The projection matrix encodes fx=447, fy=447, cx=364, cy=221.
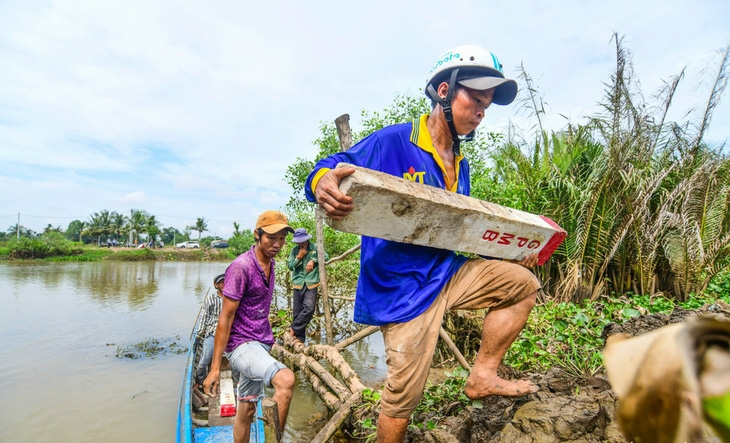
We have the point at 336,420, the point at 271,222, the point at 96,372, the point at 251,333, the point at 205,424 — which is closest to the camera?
the point at 251,333

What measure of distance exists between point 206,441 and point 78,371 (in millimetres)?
6918

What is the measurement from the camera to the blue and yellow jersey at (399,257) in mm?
2473

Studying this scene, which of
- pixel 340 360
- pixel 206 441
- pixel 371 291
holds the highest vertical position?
pixel 371 291

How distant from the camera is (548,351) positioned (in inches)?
166

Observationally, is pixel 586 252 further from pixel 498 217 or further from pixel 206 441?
pixel 206 441

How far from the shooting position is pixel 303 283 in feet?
27.2

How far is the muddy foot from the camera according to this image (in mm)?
2531

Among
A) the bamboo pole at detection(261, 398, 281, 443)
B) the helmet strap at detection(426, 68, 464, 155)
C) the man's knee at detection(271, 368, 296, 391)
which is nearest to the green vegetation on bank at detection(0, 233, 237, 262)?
the man's knee at detection(271, 368, 296, 391)

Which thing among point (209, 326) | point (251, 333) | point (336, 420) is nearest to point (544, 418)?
point (336, 420)

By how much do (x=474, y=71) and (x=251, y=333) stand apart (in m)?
2.65

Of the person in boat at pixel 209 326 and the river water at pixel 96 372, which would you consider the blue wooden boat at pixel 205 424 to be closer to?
the person in boat at pixel 209 326

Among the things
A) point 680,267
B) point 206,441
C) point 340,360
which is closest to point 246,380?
point 206,441

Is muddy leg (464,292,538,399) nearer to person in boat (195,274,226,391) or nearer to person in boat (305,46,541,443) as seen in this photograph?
person in boat (305,46,541,443)

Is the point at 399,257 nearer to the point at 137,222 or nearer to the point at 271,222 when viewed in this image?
the point at 271,222
